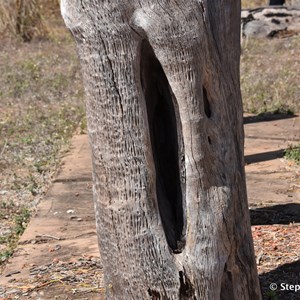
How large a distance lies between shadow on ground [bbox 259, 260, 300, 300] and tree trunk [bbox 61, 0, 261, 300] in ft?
2.17

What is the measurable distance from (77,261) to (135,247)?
5.09ft

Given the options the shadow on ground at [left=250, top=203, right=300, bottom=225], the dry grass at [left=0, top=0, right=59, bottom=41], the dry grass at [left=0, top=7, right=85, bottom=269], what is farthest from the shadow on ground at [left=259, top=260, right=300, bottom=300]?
the dry grass at [left=0, top=0, right=59, bottom=41]

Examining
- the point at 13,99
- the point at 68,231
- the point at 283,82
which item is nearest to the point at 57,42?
the point at 13,99

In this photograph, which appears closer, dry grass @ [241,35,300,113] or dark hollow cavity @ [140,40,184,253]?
dark hollow cavity @ [140,40,184,253]

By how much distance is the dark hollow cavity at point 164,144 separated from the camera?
341 cm

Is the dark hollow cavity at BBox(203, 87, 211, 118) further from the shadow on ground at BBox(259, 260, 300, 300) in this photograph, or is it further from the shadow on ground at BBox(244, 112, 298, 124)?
the shadow on ground at BBox(244, 112, 298, 124)

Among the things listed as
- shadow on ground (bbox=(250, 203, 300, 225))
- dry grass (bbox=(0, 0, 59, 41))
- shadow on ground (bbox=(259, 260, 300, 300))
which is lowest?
shadow on ground (bbox=(259, 260, 300, 300))

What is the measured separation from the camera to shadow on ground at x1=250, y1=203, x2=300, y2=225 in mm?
5328

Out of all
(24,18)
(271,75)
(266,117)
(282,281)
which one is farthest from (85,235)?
(24,18)

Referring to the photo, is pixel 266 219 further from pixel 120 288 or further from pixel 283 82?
pixel 283 82

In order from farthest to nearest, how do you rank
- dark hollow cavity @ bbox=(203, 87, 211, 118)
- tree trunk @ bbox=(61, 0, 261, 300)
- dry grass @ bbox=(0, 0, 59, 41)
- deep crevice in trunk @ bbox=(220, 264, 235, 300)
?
dry grass @ bbox=(0, 0, 59, 41) < deep crevice in trunk @ bbox=(220, 264, 235, 300) < dark hollow cavity @ bbox=(203, 87, 211, 118) < tree trunk @ bbox=(61, 0, 261, 300)

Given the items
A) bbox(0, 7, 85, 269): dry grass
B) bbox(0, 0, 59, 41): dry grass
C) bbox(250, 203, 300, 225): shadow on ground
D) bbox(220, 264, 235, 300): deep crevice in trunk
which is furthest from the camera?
bbox(0, 0, 59, 41): dry grass

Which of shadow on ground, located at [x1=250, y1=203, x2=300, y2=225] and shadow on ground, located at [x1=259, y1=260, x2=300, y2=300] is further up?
shadow on ground, located at [x1=250, y1=203, x2=300, y2=225]

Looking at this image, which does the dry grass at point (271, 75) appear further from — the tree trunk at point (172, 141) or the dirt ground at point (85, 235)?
the tree trunk at point (172, 141)
